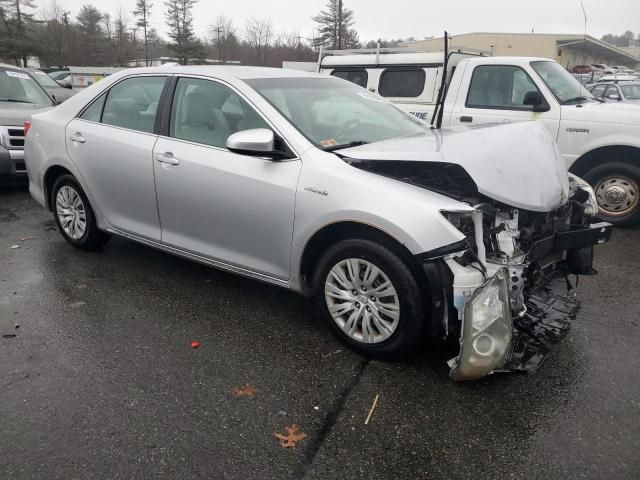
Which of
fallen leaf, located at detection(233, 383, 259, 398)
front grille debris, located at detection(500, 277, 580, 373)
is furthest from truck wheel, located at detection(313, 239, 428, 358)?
fallen leaf, located at detection(233, 383, 259, 398)

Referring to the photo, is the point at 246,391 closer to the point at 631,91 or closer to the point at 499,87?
the point at 499,87

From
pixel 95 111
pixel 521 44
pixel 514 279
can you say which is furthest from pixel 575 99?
pixel 521 44

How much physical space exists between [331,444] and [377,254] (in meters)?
1.07

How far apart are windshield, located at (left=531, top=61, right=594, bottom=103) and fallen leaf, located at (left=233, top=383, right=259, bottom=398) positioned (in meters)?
5.35

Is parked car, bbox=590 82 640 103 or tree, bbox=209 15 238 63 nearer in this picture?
parked car, bbox=590 82 640 103

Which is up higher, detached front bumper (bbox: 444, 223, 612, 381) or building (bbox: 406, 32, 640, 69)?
building (bbox: 406, 32, 640, 69)

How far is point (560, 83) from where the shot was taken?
22.1 feet

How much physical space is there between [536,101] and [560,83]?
2.02ft

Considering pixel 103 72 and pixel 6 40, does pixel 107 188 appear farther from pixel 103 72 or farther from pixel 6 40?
pixel 6 40

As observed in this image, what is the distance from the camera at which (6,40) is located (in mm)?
45562

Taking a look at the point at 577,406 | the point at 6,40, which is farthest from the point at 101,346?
the point at 6,40

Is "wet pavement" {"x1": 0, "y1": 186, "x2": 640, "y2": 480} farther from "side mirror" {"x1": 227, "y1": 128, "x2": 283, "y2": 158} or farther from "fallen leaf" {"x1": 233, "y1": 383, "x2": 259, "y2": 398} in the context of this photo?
"side mirror" {"x1": 227, "y1": 128, "x2": 283, "y2": 158}

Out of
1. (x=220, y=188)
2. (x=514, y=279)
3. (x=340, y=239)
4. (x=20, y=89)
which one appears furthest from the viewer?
(x=20, y=89)

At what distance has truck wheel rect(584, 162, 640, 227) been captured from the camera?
6125 millimetres
